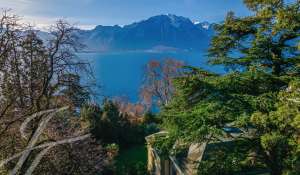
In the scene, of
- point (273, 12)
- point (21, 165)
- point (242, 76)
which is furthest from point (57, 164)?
point (273, 12)

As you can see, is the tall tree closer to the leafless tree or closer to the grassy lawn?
the leafless tree

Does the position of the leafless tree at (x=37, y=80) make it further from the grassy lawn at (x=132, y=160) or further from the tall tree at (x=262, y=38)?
the grassy lawn at (x=132, y=160)

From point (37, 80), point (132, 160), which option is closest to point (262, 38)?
point (37, 80)

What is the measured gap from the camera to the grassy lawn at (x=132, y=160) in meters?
29.5

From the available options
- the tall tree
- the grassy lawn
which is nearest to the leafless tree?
the tall tree

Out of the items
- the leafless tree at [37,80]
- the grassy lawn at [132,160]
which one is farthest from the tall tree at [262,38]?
the grassy lawn at [132,160]

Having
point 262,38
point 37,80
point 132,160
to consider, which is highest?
point 262,38

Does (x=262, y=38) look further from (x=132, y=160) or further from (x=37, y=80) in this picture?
(x=132, y=160)

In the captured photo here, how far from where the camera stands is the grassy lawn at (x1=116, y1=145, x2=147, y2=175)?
96.8ft

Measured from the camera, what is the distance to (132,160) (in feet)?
121

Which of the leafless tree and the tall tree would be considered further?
the tall tree

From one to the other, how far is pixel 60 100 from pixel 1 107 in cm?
196

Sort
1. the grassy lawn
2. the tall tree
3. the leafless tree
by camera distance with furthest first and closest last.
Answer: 1. the grassy lawn
2. the tall tree
3. the leafless tree

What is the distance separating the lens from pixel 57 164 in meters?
12.2
